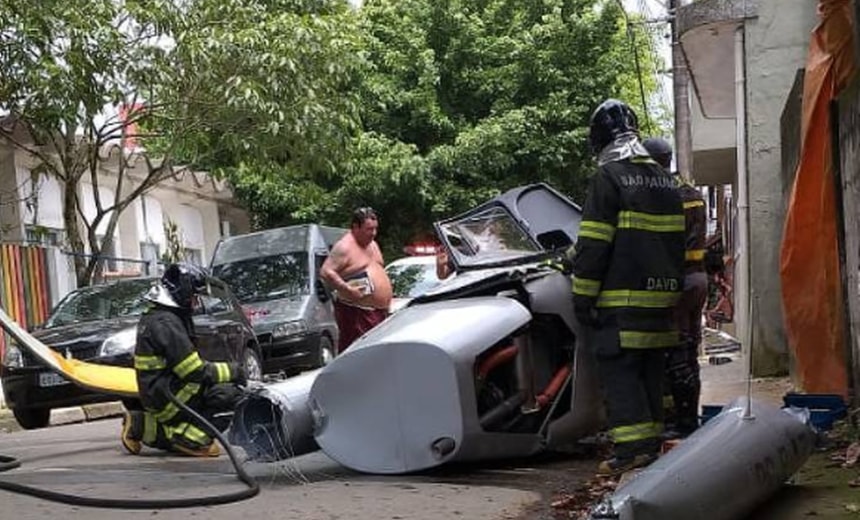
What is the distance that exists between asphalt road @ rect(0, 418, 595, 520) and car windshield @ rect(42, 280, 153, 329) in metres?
3.61

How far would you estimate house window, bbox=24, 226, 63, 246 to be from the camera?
15.9m

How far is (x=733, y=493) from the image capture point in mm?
3932

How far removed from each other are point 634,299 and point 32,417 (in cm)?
661

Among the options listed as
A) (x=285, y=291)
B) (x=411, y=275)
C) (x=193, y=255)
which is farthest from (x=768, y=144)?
(x=193, y=255)

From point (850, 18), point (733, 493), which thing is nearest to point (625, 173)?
point (850, 18)

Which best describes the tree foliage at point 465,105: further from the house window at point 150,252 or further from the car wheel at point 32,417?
the car wheel at point 32,417

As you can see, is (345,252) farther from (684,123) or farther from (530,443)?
(684,123)

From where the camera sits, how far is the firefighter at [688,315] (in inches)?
235

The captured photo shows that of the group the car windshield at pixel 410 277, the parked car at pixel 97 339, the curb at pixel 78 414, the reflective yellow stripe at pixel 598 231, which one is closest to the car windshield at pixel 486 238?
the reflective yellow stripe at pixel 598 231

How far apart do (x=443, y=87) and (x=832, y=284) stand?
15.2m

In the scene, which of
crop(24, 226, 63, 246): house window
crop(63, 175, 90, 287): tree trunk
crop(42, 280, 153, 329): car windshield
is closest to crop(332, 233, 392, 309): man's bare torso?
crop(42, 280, 153, 329): car windshield

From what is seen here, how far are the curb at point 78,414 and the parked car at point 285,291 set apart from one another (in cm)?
194

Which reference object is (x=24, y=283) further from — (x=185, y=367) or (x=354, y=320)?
(x=185, y=367)

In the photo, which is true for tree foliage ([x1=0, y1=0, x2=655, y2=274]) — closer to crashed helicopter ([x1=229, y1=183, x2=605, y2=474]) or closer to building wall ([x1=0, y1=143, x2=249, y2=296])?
building wall ([x1=0, y1=143, x2=249, y2=296])
